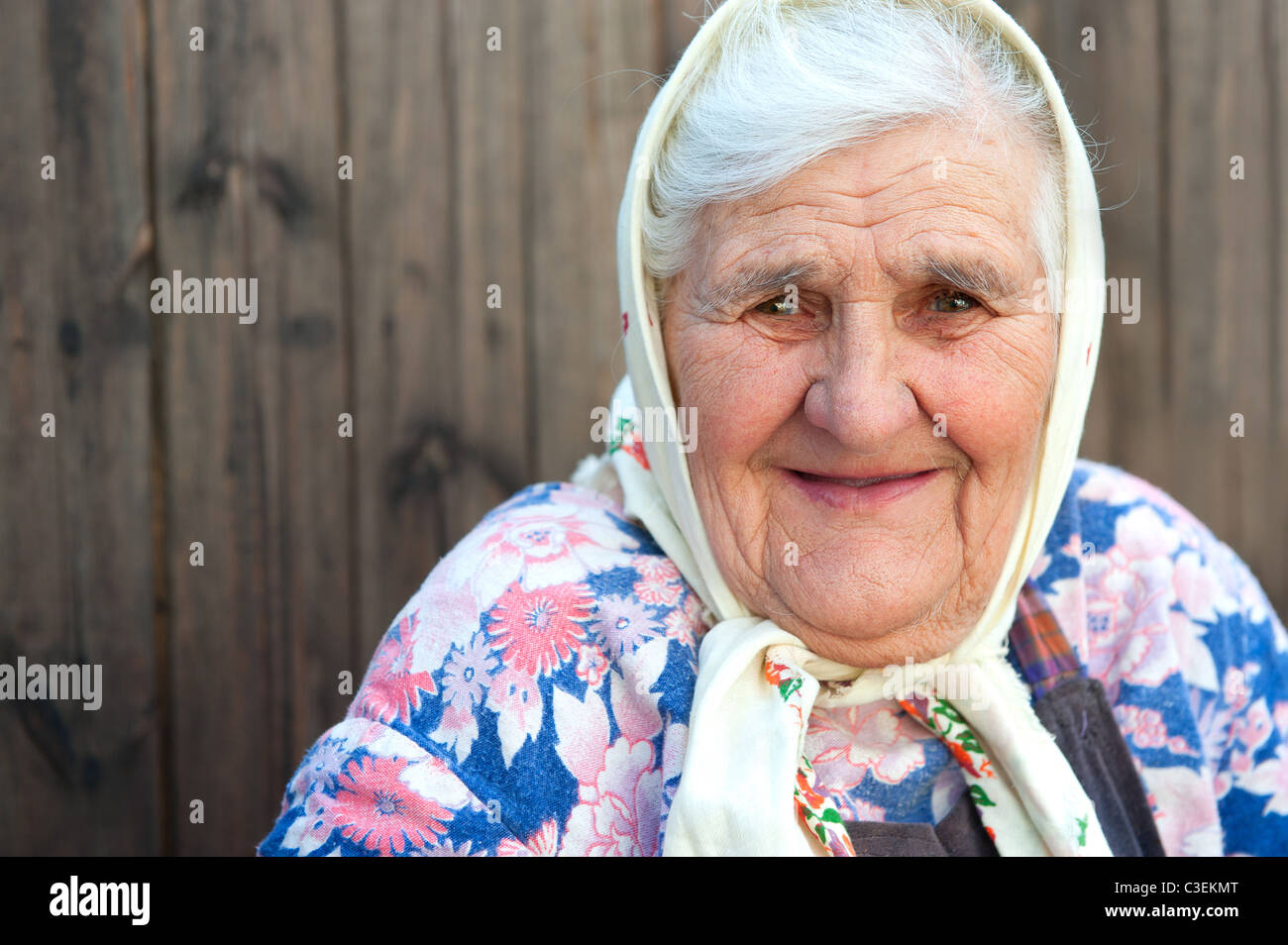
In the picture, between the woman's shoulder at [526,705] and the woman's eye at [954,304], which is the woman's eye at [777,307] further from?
the woman's shoulder at [526,705]

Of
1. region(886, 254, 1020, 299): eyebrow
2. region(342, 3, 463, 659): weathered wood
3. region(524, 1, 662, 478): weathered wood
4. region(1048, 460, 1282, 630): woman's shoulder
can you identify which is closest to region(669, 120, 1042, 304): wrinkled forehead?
region(886, 254, 1020, 299): eyebrow

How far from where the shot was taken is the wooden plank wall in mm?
2174

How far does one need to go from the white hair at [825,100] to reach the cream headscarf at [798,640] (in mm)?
28

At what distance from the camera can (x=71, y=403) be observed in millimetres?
2188

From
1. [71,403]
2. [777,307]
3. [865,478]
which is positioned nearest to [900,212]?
[777,307]

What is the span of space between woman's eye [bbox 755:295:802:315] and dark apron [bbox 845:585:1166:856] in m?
0.71

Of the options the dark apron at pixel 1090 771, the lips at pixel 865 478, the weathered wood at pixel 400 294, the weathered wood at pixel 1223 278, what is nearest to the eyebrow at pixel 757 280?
the lips at pixel 865 478

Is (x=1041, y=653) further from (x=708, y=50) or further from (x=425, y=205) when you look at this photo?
(x=425, y=205)

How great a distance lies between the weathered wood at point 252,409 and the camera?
218 cm

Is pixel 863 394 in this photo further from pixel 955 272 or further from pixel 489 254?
pixel 489 254

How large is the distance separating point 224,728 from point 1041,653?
5.97 ft

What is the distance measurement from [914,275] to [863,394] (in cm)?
18
